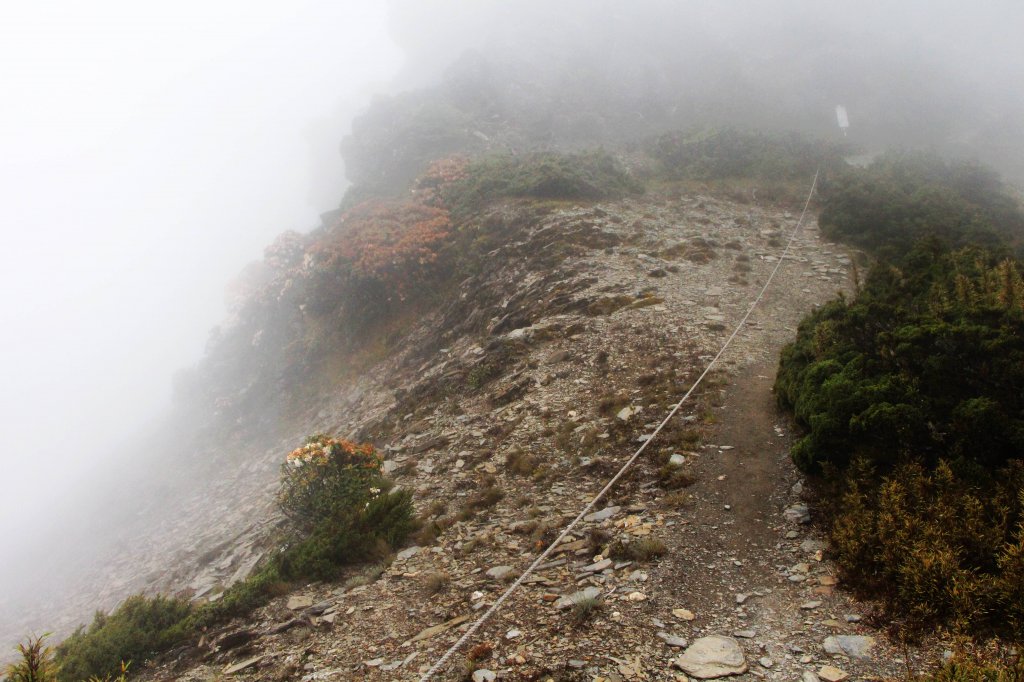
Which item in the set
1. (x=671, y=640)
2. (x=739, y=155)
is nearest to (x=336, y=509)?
(x=671, y=640)

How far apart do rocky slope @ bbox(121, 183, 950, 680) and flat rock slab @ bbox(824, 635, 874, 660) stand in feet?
0.06

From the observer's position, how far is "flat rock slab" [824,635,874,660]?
15.1 feet

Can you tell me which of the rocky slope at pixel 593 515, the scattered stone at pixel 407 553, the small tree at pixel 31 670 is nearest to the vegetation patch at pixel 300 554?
the scattered stone at pixel 407 553

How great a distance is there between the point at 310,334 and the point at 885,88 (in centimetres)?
5531

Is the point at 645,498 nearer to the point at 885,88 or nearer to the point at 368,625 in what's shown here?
the point at 368,625

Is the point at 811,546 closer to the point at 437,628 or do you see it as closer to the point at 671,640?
the point at 671,640

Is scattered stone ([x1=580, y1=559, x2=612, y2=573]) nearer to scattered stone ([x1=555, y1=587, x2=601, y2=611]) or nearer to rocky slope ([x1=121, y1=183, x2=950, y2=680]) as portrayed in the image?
rocky slope ([x1=121, y1=183, x2=950, y2=680])

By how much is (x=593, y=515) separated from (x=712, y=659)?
3333mm

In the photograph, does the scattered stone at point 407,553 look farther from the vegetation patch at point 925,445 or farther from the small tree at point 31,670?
the vegetation patch at point 925,445

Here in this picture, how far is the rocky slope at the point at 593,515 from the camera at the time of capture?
5449mm

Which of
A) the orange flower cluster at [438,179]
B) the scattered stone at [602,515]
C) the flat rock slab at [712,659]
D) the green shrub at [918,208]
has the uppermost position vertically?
the orange flower cluster at [438,179]

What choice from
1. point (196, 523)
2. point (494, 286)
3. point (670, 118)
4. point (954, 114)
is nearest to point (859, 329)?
point (494, 286)

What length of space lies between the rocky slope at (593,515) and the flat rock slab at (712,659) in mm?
30

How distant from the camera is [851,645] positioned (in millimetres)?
4723
